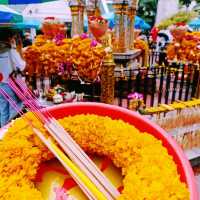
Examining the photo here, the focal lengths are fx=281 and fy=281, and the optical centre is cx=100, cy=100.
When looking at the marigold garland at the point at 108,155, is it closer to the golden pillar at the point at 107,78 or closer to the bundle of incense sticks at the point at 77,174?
the bundle of incense sticks at the point at 77,174

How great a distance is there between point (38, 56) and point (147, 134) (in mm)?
4532

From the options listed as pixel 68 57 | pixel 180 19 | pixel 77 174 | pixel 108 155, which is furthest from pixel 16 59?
pixel 180 19

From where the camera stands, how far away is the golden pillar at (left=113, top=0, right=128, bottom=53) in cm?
696

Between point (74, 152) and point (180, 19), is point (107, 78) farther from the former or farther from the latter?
point (180, 19)

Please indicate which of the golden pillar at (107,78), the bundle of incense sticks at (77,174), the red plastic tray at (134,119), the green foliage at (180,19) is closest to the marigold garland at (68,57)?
the golden pillar at (107,78)

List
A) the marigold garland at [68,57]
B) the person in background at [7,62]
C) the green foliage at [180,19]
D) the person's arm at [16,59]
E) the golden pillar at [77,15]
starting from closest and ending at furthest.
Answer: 1. the person in background at [7,62]
2. the person's arm at [16,59]
3. the marigold garland at [68,57]
4. the golden pillar at [77,15]
5. the green foliage at [180,19]

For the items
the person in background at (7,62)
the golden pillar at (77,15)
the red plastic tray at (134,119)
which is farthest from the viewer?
the golden pillar at (77,15)

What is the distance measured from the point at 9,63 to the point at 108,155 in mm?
2991

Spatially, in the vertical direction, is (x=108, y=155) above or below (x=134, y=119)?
below

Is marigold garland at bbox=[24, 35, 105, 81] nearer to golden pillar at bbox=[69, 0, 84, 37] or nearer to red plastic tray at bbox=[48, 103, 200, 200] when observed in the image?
golden pillar at bbox=[69, 0, 84, 37]

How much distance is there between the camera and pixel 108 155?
5.44 feet

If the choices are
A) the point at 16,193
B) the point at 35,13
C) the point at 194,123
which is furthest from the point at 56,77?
the point at 35,13

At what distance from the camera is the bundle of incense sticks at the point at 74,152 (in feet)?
4.51

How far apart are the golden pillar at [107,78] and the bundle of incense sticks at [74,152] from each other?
8.43 ft
